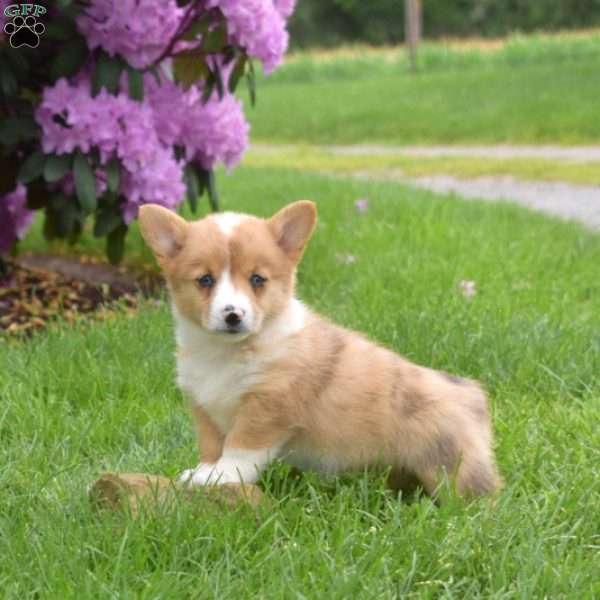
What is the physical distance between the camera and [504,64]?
22766 mm

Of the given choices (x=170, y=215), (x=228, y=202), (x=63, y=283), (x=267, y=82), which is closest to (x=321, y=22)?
(x=267, y=82)

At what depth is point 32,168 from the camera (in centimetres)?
485

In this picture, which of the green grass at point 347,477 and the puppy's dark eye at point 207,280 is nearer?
the green grass at point 347,477

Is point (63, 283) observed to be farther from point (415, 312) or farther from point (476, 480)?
point (476, 480)

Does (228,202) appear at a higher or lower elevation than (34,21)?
lower

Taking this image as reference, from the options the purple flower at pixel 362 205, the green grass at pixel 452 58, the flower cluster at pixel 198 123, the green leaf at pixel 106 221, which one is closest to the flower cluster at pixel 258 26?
the flower cluster at pixel 198 123

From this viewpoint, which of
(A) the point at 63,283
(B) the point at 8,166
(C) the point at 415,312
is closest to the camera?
(C) the point at 415,312

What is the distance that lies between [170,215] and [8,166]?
99.0 inches

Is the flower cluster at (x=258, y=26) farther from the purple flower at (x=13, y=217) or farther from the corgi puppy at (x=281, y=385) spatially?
the corgi puppy at (x=281, y=385)

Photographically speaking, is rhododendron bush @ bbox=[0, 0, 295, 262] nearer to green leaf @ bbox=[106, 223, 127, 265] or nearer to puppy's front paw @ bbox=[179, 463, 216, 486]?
green leaf @ bbox=[106, 223, 127, 265]

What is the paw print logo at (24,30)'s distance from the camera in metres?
4.67

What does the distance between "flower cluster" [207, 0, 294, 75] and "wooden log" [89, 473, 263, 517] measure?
272cm

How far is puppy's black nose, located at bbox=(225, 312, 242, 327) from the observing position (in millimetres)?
2640

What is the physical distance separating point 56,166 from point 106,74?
46 centimetres
